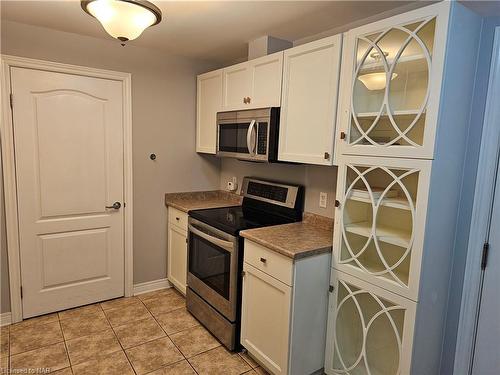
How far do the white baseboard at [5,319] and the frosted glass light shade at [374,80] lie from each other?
3.15 meters

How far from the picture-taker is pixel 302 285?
6.22ft

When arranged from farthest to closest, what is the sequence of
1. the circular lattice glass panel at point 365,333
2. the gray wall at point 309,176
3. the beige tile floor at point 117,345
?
Result: the gray wall at point 309,176
the beige tile floor at point 117,345
the circular lattice glass panel at point 365,333

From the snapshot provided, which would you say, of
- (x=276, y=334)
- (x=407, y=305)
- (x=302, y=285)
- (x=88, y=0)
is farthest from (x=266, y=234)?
(x=88, y=0)

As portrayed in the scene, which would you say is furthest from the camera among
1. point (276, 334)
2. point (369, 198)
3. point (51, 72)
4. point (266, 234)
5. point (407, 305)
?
point (51, 72)

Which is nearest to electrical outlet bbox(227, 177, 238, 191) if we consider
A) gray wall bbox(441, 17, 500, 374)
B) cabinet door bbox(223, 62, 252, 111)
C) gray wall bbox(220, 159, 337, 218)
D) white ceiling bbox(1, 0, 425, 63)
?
gray wall bbox(220, 159, 337, 218)

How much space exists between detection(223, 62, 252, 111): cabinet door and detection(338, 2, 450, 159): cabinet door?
3.06 ft

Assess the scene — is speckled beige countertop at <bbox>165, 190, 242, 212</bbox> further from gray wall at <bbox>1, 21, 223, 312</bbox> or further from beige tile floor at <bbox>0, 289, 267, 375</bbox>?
beige tile floor at <bbox>0, 289, 267, 375</bbox>

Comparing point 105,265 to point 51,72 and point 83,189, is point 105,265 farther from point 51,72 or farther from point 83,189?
point 51,72

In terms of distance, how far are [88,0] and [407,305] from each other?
6.95ft

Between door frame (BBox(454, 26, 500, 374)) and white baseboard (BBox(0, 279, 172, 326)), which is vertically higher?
door frame (BBox(454, 26, 500, 374))

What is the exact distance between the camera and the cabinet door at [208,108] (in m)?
3.00

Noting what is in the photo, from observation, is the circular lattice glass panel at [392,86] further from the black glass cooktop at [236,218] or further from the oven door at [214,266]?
the oven door at [214,266]

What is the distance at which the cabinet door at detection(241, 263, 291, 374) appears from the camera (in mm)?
1920

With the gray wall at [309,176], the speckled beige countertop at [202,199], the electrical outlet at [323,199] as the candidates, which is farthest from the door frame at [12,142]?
the electrical outlet at [323,199]
